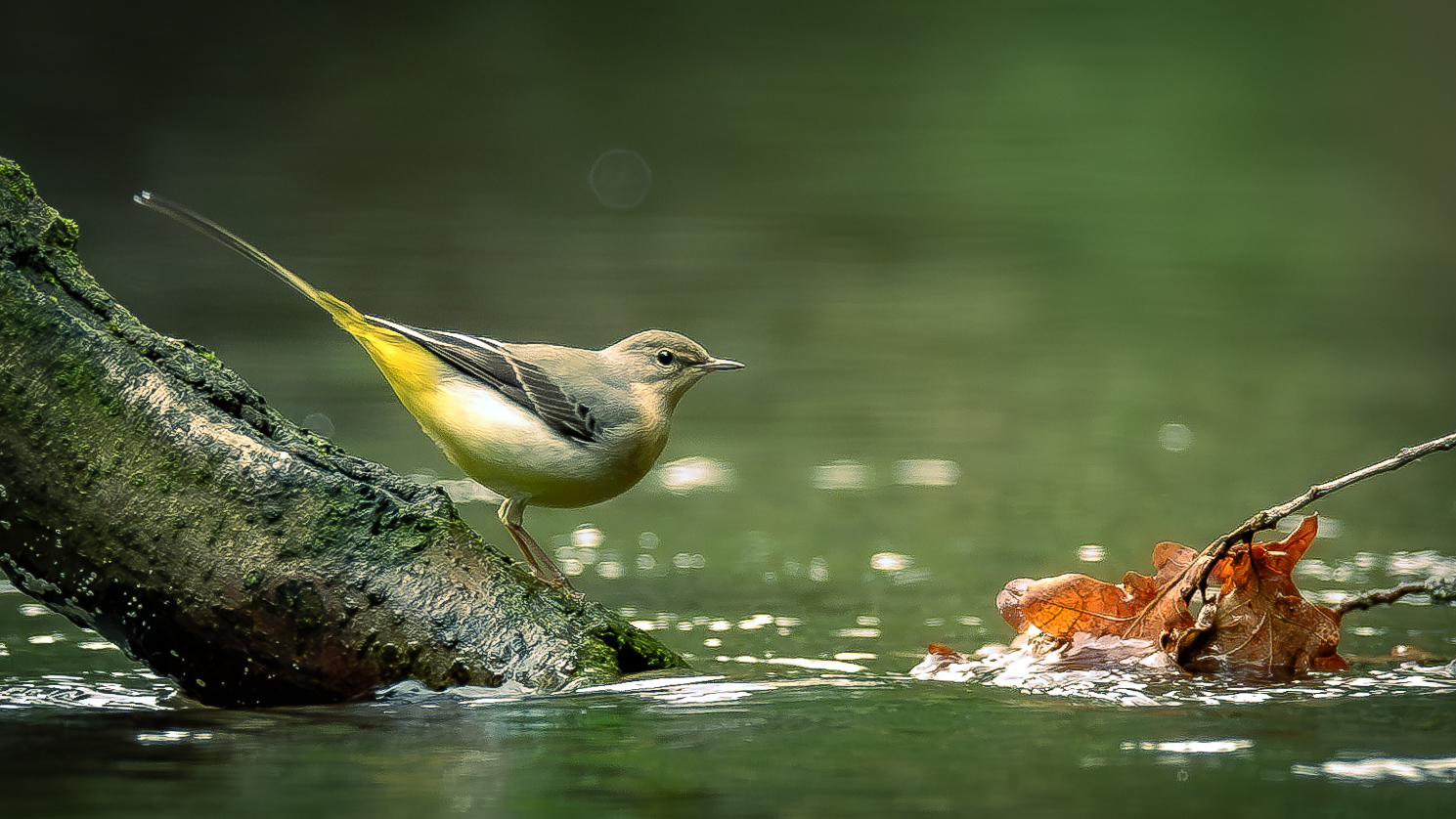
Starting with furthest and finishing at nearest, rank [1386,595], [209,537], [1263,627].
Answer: [1263,627] < [1386,595] < [209,537]

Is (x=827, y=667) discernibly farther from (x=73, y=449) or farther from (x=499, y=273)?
(x=499, y=273)

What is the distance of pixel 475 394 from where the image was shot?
3.26m

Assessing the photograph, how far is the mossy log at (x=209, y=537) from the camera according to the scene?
Result: 101 inches

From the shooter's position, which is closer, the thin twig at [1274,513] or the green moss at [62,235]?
the thin twig at [1274,513]

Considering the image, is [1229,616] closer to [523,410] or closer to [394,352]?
[523,410]

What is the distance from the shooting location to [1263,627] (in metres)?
2.86

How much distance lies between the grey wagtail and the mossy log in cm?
43

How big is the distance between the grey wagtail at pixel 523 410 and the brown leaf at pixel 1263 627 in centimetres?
115

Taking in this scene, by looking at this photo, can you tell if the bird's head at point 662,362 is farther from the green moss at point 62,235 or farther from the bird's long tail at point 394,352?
the green moss at point 62,235

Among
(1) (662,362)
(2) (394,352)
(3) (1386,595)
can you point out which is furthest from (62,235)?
(3) (1386,595)

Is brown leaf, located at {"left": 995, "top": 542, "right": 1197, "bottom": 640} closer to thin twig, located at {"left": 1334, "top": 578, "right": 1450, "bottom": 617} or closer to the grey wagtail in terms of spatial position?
thin twig, located at {"left": 1334, "top": 578, "right": 1450, "bottom": 617}

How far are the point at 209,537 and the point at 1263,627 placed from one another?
1.83 metres

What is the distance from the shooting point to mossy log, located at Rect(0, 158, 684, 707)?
2.57 m

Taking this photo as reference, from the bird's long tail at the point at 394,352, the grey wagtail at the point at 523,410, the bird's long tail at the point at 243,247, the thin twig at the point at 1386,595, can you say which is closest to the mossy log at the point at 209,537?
the bird's long tail at the point at 243,247
